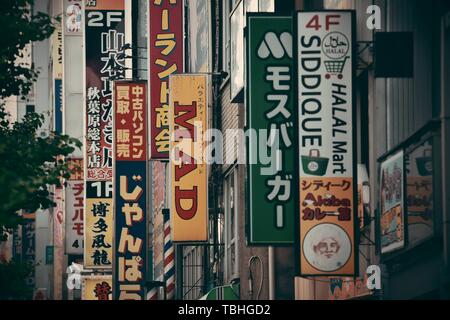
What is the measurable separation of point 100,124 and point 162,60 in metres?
8.81

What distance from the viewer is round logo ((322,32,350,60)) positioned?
23.7 m

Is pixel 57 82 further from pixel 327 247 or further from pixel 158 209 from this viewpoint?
pixel 327 247

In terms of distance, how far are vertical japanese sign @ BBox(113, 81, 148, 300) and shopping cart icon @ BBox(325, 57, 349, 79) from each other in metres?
15.3

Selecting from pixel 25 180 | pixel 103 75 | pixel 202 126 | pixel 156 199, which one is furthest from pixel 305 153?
pixel 156 199

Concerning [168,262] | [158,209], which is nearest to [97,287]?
[158,209]

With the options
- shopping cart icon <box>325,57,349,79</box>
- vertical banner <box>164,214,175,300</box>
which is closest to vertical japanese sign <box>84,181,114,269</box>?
vertical banner <box>164,214,175,300</box>

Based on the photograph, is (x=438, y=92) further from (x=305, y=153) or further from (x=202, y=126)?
(x=202, y=126)

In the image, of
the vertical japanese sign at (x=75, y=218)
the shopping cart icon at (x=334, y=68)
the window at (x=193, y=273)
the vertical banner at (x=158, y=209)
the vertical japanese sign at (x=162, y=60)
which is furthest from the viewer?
the vertical japanese sign at (x=75, y=218)

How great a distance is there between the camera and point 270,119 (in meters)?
25.5

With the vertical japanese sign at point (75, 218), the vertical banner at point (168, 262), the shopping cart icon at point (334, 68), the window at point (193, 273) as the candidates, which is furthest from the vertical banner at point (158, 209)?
the shopping cart icon at point (334, 68)

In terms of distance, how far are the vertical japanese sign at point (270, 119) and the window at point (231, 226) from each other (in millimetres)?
10538

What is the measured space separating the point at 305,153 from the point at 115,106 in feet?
51.7

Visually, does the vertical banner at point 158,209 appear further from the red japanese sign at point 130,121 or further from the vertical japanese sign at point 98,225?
the red japanese sign at point 130,121

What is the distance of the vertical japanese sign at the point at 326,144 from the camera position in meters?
23.1
